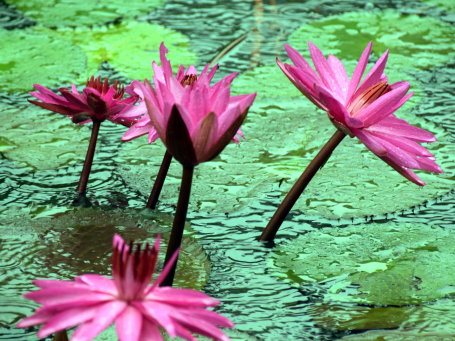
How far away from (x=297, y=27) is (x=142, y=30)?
0.52 meters

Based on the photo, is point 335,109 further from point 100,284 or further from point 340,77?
point 100,284

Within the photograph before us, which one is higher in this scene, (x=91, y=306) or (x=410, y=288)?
(x=410, y=288)

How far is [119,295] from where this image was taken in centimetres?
87

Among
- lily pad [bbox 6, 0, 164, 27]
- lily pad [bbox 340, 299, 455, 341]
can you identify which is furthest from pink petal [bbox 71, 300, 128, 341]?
lily pad [bbox 6, 0, 164, 27]

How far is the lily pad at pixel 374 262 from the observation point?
1348 millimetres

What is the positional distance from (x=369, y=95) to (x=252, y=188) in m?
0.49

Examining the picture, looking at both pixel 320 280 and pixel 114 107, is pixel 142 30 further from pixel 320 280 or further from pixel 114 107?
pixel 320 280

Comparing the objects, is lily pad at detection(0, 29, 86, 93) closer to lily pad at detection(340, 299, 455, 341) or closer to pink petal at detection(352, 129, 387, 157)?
pink petal at detection(352, 129, 387, 157)

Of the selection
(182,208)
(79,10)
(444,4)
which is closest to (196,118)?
(182,208)

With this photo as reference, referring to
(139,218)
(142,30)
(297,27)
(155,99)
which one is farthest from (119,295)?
(297,27)

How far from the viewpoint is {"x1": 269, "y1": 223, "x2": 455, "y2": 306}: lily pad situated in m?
1.35

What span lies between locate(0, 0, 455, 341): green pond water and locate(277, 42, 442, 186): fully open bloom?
0.78ft

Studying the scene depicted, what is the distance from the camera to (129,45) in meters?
2.43

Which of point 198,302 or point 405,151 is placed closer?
point 198,302
